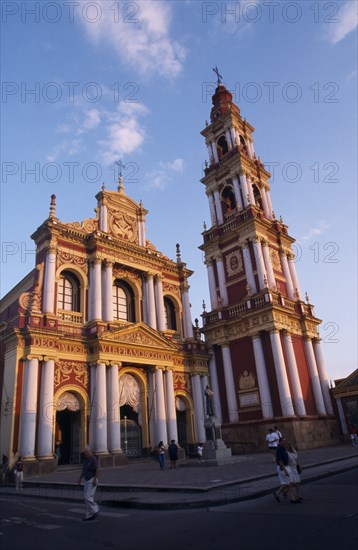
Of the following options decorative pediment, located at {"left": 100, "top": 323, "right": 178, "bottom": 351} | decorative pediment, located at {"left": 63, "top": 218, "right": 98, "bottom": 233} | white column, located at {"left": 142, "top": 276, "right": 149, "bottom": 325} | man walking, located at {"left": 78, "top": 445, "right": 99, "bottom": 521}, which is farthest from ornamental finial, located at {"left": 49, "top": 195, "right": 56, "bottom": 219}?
man walking, located at {"left": 78, "top": 445, "right": 99, "bottom": 521}

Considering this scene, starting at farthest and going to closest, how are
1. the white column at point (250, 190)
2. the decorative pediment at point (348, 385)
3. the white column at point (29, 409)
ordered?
1. the white column at point (250, 190)
2. the decorative pediment at point (348, 385)
3. the white column at point (29, 409)

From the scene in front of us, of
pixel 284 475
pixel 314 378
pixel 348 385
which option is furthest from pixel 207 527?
pixel 348 385

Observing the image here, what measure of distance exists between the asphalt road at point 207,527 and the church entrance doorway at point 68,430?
1137cm

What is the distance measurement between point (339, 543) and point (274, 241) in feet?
87.3

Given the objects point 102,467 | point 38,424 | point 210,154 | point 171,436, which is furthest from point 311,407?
point 210,154

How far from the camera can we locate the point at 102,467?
1925 centimetres

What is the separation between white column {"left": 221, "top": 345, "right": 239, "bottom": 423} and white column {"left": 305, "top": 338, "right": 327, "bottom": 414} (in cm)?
518

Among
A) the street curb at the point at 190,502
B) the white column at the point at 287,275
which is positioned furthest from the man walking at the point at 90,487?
the white column at the point at 287,275

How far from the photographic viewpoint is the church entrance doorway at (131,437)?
22.6 m

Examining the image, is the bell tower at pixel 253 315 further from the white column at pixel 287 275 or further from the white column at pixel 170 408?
the white column at pixel 170 408

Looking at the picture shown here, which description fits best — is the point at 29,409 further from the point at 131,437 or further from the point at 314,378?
the point at 314,378

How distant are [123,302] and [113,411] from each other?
747 centimetres

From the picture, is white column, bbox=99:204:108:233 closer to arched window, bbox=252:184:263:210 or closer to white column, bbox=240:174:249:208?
white column, bbox=240:174:249:208

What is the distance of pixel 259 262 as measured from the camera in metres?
27.2
